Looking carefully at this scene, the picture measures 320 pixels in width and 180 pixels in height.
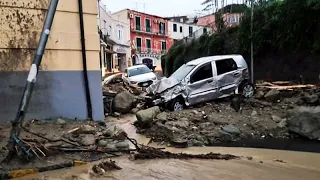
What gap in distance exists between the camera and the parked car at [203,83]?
12.1 metres

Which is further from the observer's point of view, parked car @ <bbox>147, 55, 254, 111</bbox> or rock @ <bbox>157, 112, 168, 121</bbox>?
parked car @ <bbox>147, 55, 254, 111</bbox>

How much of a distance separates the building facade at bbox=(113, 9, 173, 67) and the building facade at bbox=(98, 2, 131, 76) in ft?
5.42

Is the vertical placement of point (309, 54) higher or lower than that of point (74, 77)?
higher

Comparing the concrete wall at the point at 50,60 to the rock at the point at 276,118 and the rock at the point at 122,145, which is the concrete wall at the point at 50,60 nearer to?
the rock at the point at 122,145

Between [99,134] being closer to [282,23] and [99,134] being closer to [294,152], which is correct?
[294,152]

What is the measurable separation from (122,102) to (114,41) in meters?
38.0

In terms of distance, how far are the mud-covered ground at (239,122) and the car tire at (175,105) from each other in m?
0.45

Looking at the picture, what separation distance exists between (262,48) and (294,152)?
9.67 metres

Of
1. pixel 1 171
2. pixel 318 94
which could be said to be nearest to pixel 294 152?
pixel 318 94

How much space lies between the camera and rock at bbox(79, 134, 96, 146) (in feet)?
25.7

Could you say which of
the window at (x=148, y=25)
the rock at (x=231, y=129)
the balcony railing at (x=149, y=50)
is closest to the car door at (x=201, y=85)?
the rock at (x=231, y=129)

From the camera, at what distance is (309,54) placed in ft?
46.8

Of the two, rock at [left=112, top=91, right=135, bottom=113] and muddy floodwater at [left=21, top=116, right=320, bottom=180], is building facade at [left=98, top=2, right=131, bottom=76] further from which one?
muddy floodwater at [left=21, top=116, right=320, bottom=180]

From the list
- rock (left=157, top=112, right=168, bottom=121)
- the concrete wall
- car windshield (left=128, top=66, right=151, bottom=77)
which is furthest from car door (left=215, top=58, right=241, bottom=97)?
car windshield (left=128, top=66, right=151, bottom=77)
